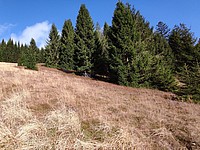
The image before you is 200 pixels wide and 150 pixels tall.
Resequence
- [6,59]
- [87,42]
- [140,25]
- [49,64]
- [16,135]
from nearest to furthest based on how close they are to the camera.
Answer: [16,135] → [140,25] → [87,42] → [49,64] → [6,59]

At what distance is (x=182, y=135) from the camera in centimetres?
427

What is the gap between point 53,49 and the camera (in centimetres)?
3288

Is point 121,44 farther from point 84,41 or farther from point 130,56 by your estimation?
point 84,41

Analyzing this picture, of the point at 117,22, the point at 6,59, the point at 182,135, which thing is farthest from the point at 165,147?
the point at 6,59

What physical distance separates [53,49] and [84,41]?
11112 millimetres

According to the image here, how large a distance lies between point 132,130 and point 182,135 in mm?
1174

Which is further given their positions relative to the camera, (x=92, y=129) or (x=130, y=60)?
(x=130, y=60)

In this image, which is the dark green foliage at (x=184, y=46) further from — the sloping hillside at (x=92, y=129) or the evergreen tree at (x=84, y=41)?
the sloping hillside at (x=92, y=129)

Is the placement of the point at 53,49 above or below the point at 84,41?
above

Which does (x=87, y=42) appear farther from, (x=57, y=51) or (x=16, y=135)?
(x=16, y=135)

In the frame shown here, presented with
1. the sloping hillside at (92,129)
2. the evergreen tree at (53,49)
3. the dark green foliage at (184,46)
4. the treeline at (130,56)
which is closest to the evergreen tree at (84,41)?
the treeline at (130,56)

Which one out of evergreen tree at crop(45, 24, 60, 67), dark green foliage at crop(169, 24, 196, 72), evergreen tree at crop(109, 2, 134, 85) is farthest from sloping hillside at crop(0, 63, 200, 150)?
evergreen tree at crop(45, 24, 60, 67)

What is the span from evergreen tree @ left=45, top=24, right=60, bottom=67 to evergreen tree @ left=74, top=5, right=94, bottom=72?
8.98 metres

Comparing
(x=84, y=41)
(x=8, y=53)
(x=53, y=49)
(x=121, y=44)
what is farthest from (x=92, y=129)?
(x=8, y=53)
